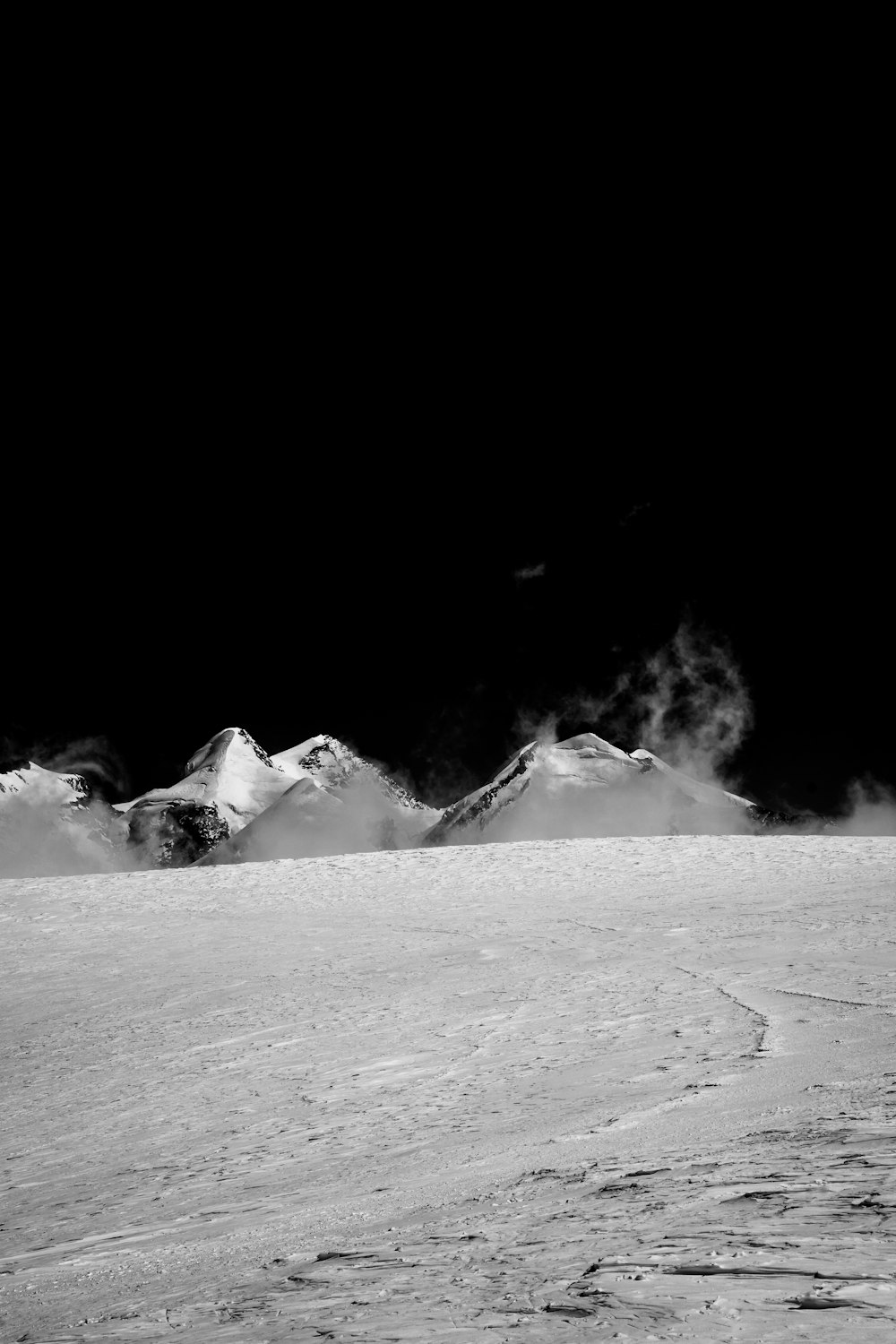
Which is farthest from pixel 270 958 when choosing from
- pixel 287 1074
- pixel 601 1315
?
pixel 601 1315

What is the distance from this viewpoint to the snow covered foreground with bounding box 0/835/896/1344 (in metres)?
2.55

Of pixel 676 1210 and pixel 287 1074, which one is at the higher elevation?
pixel 676 1210

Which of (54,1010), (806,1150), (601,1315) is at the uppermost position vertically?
(601,1315)

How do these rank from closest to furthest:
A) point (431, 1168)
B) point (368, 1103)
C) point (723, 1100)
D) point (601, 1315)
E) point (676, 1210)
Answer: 1. point (601, 1315)
2. point (676, 1210)
3. point (431, 1168)
4. point (723, 1100)
5. point (368, 1103)

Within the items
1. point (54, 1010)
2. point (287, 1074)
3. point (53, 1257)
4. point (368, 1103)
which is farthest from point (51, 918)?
point (53, 1257)

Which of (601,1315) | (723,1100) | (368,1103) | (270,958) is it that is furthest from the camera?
(270,958)

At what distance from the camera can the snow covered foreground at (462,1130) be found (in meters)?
2.55

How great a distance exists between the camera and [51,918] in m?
17.3

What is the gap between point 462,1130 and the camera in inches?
210

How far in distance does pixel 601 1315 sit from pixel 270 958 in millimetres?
11214

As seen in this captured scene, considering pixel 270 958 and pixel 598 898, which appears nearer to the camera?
pixel 270 958

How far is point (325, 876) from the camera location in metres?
20.6

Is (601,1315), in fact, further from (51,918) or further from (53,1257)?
(51,918)

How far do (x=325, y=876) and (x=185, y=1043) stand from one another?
11994mm
